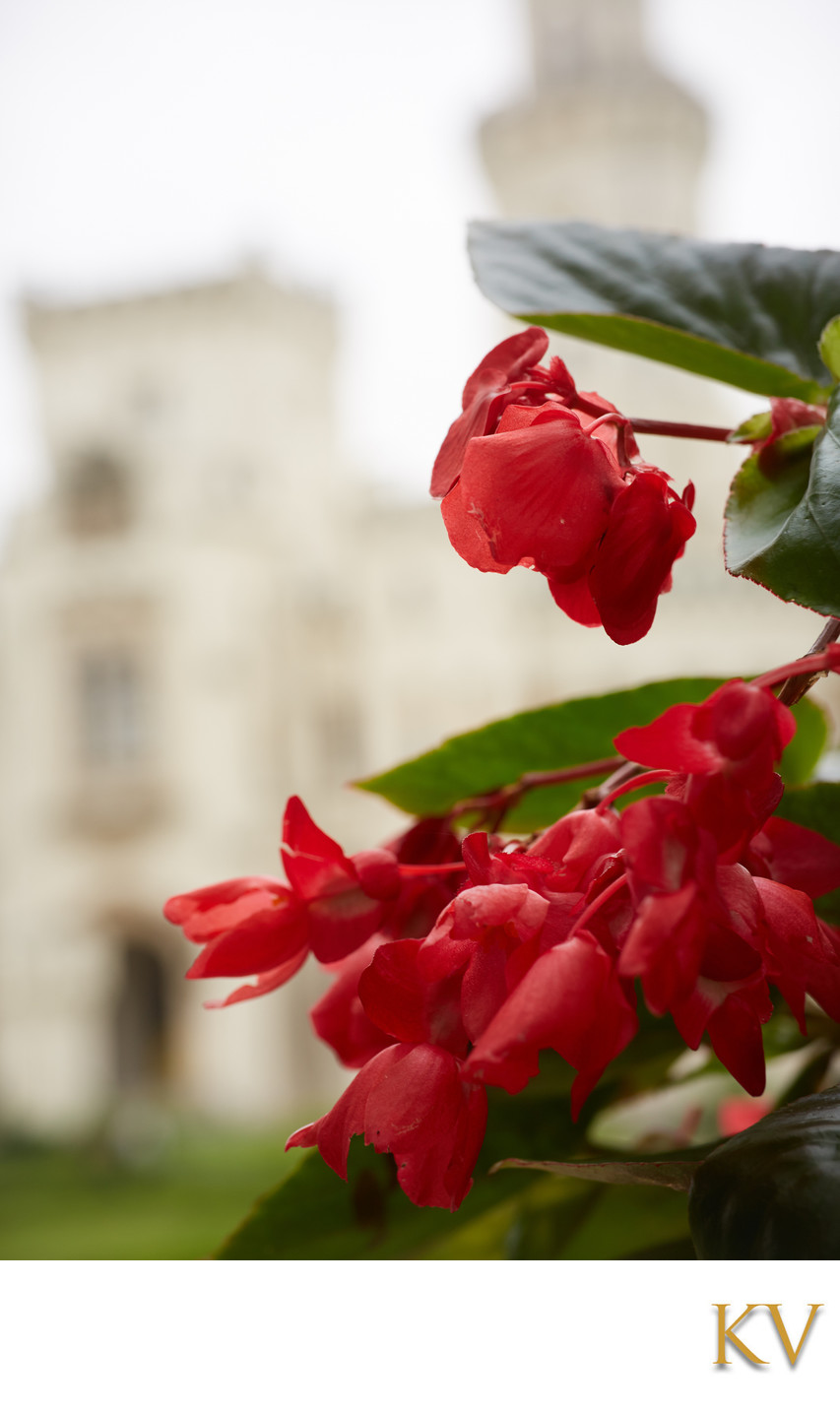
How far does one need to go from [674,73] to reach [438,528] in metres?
2.75

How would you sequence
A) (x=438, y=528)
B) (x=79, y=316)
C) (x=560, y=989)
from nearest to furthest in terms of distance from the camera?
(x=560, y=989)
(x=79, y=316)
(x=438, y=528)

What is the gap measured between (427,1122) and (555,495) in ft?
0.20

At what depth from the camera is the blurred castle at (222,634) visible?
240 inches

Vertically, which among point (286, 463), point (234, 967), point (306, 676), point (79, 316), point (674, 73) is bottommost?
point (306, 676)

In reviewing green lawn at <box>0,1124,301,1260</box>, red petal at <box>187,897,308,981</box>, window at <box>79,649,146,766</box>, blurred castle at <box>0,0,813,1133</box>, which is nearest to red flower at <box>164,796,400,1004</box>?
red petal at <box>187,897,308,981</box>

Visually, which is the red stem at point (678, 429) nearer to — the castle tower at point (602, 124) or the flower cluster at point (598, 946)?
the flower cluster at point (598, 946)

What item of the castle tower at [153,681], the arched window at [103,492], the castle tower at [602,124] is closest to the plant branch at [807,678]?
the castle tower at [153,681]

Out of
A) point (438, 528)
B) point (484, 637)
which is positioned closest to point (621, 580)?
point (484, 637)

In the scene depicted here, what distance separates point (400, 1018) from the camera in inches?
4.7

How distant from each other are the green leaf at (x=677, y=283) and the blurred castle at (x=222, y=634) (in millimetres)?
5841

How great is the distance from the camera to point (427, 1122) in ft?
0.38

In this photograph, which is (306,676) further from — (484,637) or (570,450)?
(570,450)

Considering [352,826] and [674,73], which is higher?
[674,73]

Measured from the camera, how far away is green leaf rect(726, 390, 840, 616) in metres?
0.12
